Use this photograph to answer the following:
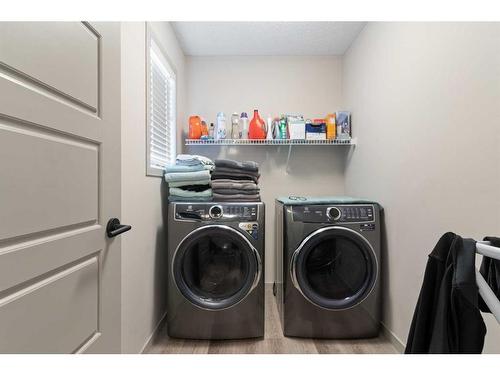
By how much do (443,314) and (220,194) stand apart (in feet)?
5.08

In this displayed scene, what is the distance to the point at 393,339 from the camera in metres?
1.86

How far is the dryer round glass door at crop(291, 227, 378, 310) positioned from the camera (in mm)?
1884

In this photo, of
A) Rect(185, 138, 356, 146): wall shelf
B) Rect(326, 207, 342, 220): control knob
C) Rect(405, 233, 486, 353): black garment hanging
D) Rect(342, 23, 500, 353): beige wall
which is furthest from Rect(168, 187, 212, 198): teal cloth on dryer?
Rect(405, 233, 486, 353): black garment hanging

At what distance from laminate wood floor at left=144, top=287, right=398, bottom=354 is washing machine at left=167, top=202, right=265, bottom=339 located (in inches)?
2.0

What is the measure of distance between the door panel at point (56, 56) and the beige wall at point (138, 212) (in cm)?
57

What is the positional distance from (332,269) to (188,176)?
3.99ft

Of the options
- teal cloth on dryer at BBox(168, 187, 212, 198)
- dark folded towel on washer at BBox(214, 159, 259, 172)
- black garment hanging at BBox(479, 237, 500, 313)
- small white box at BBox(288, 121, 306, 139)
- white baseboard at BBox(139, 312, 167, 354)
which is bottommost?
white baseboard at BBox(139, 312, 167, 354)

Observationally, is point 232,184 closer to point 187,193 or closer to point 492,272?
point 187,193

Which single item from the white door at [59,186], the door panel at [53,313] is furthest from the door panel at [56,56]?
the door panel at [53,313]

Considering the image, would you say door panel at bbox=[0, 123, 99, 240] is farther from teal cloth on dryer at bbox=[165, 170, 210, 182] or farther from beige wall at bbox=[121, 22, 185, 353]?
teal cloth on dryer at bbox=[165, 170, 210, 182]

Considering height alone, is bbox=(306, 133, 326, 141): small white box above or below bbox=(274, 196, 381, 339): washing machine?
above

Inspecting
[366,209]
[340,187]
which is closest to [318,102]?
[340,187]

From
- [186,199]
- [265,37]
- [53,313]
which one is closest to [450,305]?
[53,313]
